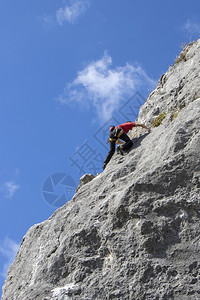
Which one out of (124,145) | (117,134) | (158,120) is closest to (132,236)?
(124,145)

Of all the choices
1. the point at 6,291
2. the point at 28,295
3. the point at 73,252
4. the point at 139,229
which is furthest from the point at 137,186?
the point at 6,291

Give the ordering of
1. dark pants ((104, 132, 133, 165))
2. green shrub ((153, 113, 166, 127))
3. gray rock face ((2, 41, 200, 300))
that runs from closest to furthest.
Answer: gray rock face ((2, 41, 200, 300)) < dark pants ((104, 132, 133, 165)) < green shrub ((153, 113, 166, 127))

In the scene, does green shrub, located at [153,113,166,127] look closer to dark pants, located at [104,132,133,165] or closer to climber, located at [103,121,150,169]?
climber, located at [103,121,150,169]

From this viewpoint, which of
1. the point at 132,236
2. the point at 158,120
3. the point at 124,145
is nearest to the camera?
the point at 132,236

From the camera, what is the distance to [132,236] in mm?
10672

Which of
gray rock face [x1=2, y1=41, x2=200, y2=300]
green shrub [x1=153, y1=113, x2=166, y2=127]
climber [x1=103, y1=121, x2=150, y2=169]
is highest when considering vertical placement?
climber [x1=103, y1=121, x2=150, y2=169]

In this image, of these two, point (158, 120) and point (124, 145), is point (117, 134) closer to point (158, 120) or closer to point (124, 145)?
point (124, 145)

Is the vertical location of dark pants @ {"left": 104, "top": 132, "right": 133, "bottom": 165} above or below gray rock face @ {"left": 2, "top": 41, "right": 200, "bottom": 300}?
above

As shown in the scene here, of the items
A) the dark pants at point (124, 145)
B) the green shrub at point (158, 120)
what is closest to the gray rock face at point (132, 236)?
the dark pants at point (124, 145)

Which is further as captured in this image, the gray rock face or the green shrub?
the green shrub

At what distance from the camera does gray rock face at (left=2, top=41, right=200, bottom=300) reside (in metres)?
9.89

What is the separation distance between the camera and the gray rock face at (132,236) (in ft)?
32.4

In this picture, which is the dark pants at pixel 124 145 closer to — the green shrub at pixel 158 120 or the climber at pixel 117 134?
the climber at pixel 117 134

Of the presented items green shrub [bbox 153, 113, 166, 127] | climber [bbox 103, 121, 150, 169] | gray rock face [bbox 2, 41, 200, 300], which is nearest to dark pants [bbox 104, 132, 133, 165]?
climber [bbox 103, 121, 150, 169]
